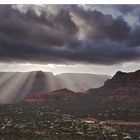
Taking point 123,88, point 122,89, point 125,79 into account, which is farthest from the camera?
point 125,79

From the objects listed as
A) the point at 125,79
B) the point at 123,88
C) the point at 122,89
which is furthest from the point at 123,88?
the point at 125,79

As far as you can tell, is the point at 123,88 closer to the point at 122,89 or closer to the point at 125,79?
the point at 122,89

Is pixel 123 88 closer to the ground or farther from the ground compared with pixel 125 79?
closer to the ground

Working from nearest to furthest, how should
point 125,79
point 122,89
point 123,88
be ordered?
point 122,89, point 123,88, point 125,79

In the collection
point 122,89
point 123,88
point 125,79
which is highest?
point 125,79

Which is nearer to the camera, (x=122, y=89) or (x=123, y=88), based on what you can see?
(x=122, y=89)

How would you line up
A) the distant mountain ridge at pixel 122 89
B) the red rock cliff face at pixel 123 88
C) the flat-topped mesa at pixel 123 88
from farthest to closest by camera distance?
the flat-topped mesa at pixel 123 88 < the red rock cliff face at pixel 123 88 < the distant mountain ridge at pixel 122 89

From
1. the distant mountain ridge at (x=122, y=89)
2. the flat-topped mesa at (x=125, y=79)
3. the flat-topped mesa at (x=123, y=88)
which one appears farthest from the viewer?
the flat-topped mesa at (x=125, y=79)

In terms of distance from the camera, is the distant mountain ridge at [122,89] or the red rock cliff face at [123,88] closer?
the distant mountain ridge at [122,89]

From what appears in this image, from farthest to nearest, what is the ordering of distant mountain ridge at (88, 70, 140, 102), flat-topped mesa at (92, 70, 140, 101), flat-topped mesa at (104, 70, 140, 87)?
flat-topped mesa at (104, 70, 140, 87) → flat-topped mesa at (92, 70, 140, 101) → distant mountain ridge at (88, 70, 140, 102)
